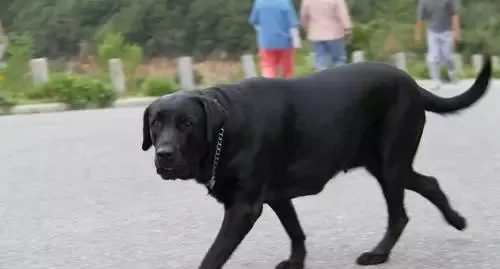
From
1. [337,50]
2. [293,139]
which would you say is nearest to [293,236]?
[293,139]

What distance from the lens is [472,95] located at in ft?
15.5

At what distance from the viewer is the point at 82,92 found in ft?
47.2

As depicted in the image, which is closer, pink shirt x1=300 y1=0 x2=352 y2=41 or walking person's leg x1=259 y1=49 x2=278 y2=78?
pink shirt x1=300 y1=0 x2=352 y2=41

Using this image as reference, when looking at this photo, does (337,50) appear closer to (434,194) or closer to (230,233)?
(434,194)

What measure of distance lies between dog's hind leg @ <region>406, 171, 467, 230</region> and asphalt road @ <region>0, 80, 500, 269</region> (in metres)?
0.11

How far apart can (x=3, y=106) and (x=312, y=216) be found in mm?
9674

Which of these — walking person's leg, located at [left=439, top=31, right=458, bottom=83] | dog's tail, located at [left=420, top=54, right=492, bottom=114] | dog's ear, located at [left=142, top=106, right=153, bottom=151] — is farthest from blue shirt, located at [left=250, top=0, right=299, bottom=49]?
dog's ear, located at [left=142, top=106, right=153, bottom=151]

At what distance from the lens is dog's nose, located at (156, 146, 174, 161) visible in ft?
11.5

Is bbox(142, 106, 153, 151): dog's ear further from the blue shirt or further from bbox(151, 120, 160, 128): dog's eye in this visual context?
the blue shirt

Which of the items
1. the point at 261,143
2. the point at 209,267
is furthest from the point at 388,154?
the point at 209,267

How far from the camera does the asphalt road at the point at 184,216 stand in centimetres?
467

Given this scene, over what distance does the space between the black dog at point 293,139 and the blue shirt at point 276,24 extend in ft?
24.6

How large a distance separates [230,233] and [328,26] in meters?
8.83

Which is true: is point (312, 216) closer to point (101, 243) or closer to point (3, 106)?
point (101, 243)
